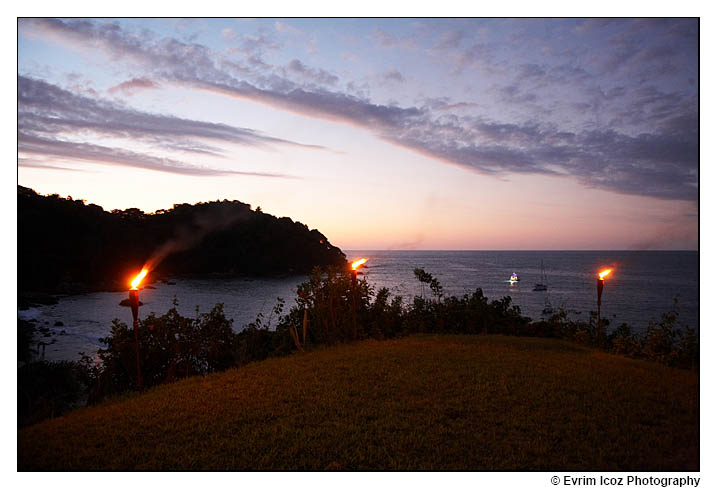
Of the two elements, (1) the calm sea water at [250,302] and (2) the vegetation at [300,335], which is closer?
(2) the vegetation at [300,335]

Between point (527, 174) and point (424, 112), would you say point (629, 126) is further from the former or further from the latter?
point (424, 112)

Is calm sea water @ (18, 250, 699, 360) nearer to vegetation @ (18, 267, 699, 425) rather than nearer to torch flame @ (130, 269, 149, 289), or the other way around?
vegetation @ (18, 267, 699, 425)

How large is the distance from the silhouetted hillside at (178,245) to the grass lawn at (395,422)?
76.4ft

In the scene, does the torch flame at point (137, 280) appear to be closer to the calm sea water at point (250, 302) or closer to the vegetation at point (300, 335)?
the vegetation at point (300, 335)

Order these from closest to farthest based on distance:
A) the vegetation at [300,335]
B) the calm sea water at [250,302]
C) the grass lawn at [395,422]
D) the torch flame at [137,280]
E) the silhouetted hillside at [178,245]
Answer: the grass lawn at [395,422], the torch flame at [137,280], the vegetation at [300,335], the calm sea water at [250,302], the silhouetted hillside at [178,245]

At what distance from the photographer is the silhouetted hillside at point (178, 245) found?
27.2 meters

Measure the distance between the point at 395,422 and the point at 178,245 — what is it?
44.2m

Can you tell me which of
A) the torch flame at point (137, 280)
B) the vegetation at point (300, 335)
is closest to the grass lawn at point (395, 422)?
the vegetation at point (300, 335)

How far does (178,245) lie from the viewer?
145 feet

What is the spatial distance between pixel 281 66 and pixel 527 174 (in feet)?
21.5

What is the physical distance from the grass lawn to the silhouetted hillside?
23288 millimetres

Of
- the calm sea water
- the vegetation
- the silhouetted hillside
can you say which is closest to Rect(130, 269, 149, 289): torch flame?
the vegetation

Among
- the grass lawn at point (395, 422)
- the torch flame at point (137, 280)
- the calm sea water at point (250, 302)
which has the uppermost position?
the torch flame at point (137, 280)

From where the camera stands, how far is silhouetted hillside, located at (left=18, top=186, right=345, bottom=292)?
2720 centimetres
